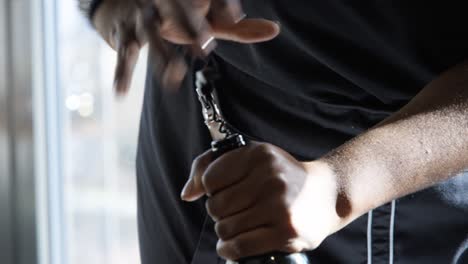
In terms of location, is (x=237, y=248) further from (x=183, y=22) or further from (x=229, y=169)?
(x=183, y=22)

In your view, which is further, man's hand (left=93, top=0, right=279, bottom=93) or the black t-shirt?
the black t-shirt

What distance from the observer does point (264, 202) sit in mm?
594

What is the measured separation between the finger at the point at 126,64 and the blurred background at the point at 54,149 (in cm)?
97

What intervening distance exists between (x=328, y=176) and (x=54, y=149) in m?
1.14

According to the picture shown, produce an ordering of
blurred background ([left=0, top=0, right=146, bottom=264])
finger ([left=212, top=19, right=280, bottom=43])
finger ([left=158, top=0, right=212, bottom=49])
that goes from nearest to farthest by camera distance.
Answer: finger ([left=158, top=0, right=212, bottom=49])
finger ([left=212, top=19, right=280, bottom=43])
blurred background ([left=0, top=0, right=146, bottom=264])

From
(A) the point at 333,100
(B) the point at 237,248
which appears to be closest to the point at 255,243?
(B) the point at 237,248

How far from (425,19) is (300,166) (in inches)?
8.4

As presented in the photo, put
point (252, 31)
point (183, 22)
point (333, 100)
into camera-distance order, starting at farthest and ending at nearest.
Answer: point (333, 100) → point (252, 31) → point (183, 22)

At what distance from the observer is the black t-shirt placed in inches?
29.1

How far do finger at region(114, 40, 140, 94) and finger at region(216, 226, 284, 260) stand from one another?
6.0 inches

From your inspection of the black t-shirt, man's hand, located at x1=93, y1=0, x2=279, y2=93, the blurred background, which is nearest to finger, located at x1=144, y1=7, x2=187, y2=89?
man's hand, located at x1=93, y1=0, x2=279, y2=93

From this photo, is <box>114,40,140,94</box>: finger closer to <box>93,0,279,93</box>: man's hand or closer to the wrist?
<box>93,0,279,93</box>: man's hand

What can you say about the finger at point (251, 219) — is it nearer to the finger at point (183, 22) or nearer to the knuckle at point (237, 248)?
the knuckle at point (237, 248)

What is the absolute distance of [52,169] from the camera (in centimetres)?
166
